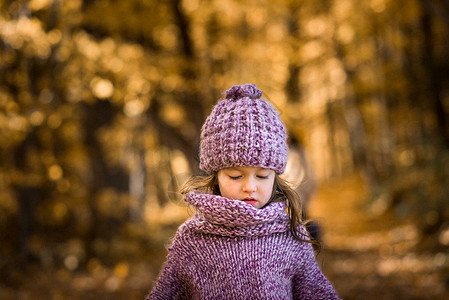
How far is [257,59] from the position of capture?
7652 millimetres

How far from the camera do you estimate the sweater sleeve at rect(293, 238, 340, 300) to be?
2.18 meters

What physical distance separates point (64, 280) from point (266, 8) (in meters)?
5.68

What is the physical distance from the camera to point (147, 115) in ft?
25.5

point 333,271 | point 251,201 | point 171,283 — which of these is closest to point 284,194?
point 251,201

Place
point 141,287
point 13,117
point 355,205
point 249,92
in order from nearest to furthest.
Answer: point 249,92, point 13,117, point 141,287, point 355,205

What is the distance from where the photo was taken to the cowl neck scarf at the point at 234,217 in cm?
206

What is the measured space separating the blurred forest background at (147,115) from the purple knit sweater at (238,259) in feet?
8.01

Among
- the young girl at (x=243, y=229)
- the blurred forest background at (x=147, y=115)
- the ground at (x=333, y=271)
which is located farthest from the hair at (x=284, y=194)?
the ground at (x=333, y=271)

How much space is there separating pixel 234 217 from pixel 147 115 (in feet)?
19.4

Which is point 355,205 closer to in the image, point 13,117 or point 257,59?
point 257,59

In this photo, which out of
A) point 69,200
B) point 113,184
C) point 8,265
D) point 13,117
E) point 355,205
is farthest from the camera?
point 355,205

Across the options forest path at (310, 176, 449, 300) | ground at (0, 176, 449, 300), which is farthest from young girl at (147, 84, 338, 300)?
ground at (0, 176, 449, 300)

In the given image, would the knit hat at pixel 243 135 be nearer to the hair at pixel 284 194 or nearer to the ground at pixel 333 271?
the hair at pixel 284 194

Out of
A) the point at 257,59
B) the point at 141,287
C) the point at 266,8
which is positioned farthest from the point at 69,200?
the point at 266,8
